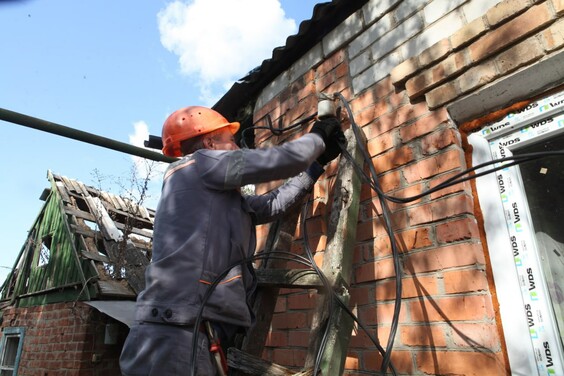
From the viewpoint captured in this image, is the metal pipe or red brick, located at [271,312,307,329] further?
the metal pipe

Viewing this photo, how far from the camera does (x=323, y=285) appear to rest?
5.16ft

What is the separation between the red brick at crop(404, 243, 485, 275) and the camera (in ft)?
4.99

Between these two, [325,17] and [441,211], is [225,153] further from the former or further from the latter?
[325,17]

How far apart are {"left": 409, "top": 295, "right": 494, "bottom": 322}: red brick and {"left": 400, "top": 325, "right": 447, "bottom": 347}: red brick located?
0.03 m

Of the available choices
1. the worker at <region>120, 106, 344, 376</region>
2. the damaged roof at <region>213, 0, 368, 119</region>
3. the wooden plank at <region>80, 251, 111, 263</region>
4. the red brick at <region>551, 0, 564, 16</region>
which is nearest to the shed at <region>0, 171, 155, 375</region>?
the wooden plank at <region>80, 251, 111, 263</region>

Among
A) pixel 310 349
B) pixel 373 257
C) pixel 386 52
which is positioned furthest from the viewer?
pixel 386 52

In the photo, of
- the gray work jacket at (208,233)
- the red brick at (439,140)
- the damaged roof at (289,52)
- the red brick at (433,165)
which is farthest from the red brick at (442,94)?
the damaged roof at (289,52)

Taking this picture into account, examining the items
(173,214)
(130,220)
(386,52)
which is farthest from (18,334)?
(386,52)

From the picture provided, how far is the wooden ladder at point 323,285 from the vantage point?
55.9 inches

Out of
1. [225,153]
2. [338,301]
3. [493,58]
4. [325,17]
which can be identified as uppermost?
[325,17]

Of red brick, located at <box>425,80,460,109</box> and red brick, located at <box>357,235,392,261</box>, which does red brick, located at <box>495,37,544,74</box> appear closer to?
red brick, located at <box>425,80,460,109</box>

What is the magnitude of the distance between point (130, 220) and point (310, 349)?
25.0ft

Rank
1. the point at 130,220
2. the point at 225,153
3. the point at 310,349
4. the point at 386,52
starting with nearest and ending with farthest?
the point at 310,349 < the point at 225,153 < the point at 386,52 < the point at 130,220

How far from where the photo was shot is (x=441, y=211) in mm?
1663
